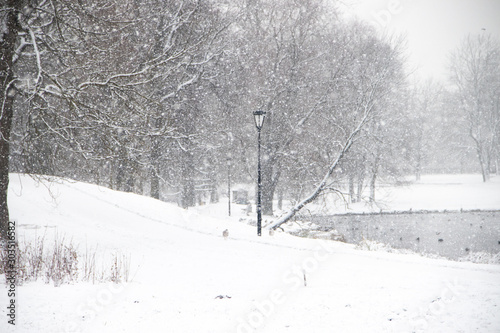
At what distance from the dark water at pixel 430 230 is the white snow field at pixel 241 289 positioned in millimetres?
8238

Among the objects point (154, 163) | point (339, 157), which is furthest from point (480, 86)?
point (154, 163)

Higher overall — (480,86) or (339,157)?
(480,86)

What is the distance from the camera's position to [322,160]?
53.7ft

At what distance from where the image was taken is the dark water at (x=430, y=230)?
1714 cm

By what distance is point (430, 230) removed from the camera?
21.7m

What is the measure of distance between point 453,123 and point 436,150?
43.3 feet

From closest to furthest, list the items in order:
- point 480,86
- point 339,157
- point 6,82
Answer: point 6,82 → point 339,157 → point 480,86

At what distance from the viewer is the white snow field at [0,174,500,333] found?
15.8 ft

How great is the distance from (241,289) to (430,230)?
1910 centimetres

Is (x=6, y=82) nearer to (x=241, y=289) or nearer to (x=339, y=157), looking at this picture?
(x=241, y=289)

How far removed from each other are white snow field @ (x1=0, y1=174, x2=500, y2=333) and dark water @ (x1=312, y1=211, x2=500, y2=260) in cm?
824

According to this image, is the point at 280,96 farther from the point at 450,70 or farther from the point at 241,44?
the point at 450,70

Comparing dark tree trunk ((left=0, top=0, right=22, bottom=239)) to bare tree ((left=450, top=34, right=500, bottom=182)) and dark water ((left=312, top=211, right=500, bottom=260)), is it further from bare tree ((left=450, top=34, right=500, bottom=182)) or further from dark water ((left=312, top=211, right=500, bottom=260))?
bare tree ((left=450, top=34, right=500, bottom=182))

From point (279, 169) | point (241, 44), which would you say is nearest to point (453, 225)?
point (279, 169)
